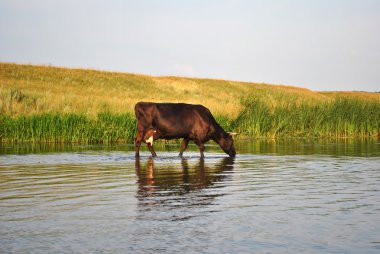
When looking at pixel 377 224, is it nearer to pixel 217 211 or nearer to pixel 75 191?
pixel 217 211

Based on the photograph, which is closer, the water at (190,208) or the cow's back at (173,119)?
the water at (190,208)

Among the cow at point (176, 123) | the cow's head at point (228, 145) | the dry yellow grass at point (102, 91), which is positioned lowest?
the cow's head at point (228, 145)

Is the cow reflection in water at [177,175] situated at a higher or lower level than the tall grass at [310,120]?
lower

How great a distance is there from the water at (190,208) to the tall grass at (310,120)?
54.6 ft

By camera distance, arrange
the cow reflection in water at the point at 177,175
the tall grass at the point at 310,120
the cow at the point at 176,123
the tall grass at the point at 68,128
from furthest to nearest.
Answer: the tall grass at the point at 310,120, the tall grass at the point at 68,128, the cow at the point at 176,123, the cow reflection in water at the point at 177,175

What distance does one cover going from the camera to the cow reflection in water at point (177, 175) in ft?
39.2

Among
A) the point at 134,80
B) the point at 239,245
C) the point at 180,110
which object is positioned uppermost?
the point at 134,80

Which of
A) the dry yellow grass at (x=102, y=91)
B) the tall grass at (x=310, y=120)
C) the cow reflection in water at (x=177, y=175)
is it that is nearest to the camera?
the cow reflection in water at (x=177, y=175)

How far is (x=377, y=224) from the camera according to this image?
8.29 meters

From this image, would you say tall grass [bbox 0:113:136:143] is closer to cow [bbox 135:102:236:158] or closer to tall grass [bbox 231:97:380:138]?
tall grass [bbox 231:97:380:138]

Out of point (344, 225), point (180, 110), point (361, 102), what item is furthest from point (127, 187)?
point (361, 102)

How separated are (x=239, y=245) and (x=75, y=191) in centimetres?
527

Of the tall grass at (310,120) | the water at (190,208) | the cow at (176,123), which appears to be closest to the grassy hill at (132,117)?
the tall grass at (310,120)

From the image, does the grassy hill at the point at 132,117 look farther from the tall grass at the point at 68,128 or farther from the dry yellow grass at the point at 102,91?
the dry yellow grass at the point at 102,91
